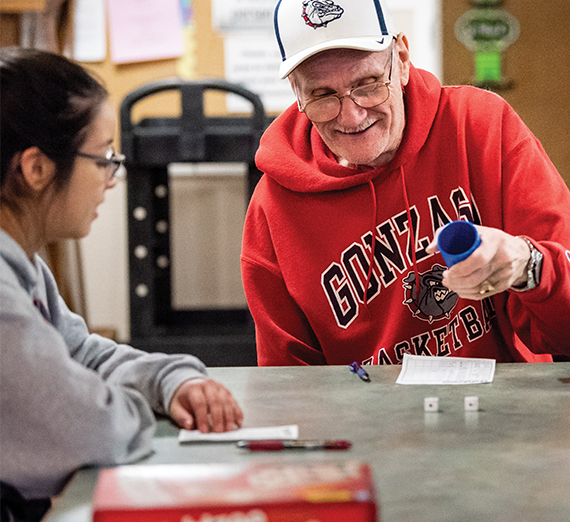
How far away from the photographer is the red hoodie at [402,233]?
122 centimetres

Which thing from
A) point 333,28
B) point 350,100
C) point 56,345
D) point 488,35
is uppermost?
point 488,35

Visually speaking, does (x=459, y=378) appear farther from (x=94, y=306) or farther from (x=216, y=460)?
(x=94, y=306)

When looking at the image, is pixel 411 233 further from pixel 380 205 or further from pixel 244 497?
pixel 244 497

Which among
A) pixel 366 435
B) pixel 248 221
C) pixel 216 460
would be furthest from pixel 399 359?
pixel 216 460

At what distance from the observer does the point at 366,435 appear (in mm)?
754

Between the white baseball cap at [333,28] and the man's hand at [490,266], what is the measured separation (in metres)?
0.40

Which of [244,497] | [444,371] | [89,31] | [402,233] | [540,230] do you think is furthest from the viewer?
[89,31]

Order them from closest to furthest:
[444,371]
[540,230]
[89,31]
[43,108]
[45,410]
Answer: [45,410], [43,108], [444,371], [540,230], [89,31]

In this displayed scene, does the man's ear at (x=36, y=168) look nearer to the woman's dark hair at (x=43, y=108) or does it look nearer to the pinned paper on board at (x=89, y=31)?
the woman's dark hair at (x=43, y=108)

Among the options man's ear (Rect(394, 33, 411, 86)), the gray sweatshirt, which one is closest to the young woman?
the gray sweatshirt

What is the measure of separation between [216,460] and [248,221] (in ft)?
2.45

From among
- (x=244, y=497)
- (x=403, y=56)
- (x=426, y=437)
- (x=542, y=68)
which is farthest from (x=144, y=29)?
(x=244, y=497)

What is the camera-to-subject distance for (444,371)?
102cm

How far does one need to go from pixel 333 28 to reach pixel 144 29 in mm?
1741
